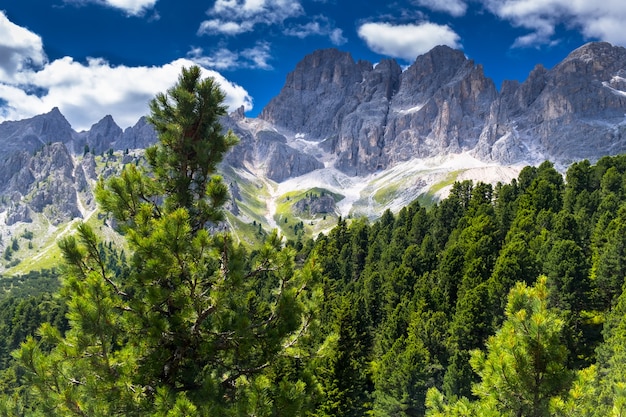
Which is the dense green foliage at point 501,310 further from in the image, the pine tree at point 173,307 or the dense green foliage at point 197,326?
the pine tree at point 173,307

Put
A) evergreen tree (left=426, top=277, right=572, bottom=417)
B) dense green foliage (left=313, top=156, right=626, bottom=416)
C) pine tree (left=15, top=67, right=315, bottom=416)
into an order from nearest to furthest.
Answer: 1. pine tree (left=15, top=67, right=315, bottom=416)
2. evergreen tree (left=426, top=277, right=572, bottom=417)
3. dense green foliage (left=313, top=156, right=626, bottom=416)

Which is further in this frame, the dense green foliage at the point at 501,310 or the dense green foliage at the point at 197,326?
the dense green foliage at the point at 501,310

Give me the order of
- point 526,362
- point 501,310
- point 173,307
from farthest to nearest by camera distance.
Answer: point 501,310
point 173,307
point 526,362

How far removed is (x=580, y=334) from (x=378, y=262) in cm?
3781

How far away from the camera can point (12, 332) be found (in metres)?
89.8

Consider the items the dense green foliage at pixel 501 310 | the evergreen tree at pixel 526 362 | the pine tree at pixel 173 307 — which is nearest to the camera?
the pine tree at pixel 173 307

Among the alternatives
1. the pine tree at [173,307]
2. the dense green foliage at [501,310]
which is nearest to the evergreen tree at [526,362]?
the dense green foliage at [501,310]

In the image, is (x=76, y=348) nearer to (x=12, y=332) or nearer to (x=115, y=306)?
(x=115, y=306)

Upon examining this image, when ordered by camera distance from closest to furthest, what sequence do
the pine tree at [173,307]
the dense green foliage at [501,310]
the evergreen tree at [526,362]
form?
the pine tree at [173,307]
the evergreen tree at [526,362]
the dense green foliage at [501,310]

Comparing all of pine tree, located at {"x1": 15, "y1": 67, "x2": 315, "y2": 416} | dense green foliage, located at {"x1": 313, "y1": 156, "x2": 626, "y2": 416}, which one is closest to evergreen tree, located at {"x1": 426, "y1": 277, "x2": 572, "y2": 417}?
dense green foliage, located at {"x1": 313, "y1": 156, "x2": 626, "y2": 416}

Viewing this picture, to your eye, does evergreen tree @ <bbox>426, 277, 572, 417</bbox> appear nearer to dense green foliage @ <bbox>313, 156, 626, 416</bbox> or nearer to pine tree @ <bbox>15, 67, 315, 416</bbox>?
dense green foliage @ <bbox>313, 156, 626, 416</bbox>

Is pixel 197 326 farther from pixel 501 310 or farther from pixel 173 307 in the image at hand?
pixel 501 310

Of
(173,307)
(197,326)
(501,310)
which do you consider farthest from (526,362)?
(501,310)

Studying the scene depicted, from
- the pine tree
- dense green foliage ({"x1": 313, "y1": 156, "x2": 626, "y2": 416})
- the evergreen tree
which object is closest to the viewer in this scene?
the pine tree
